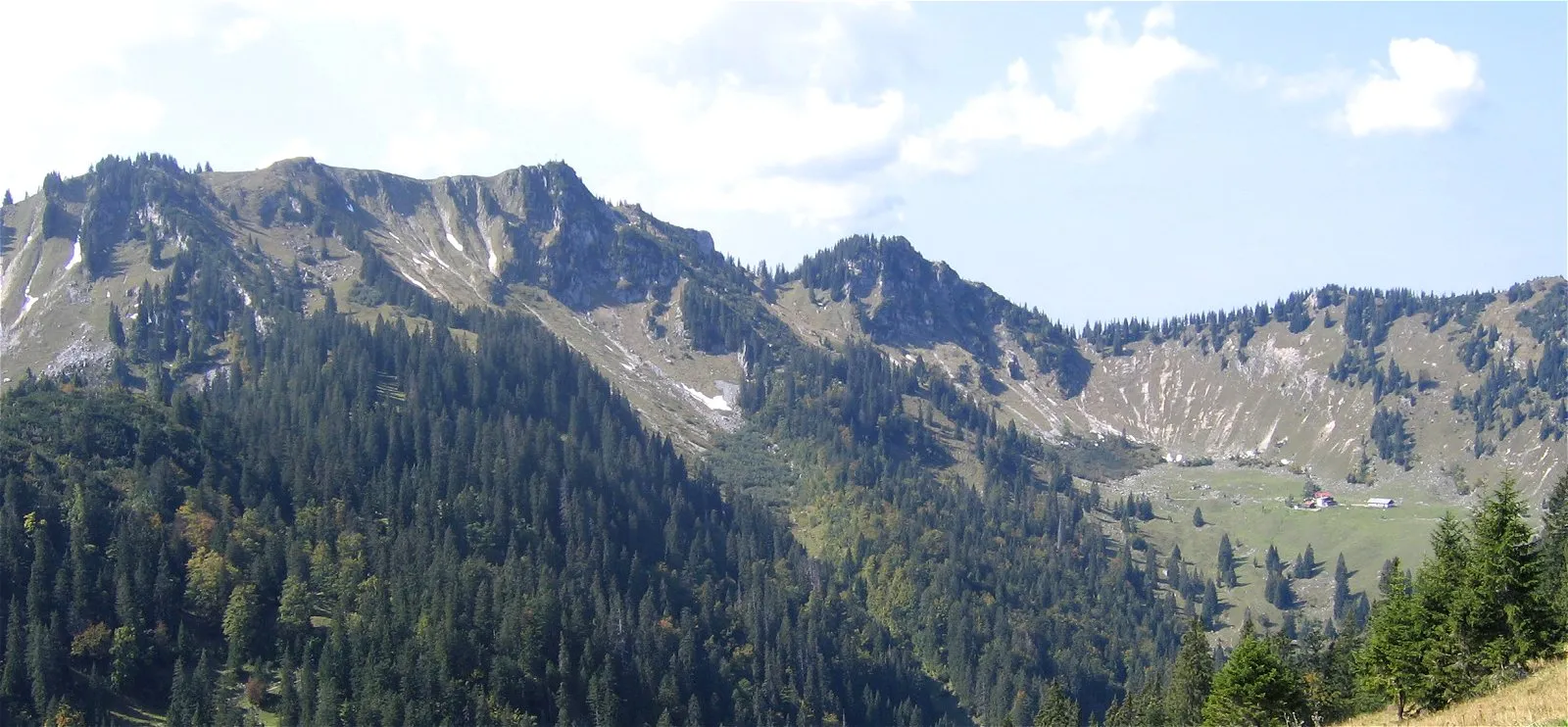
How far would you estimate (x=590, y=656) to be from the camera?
180 metres

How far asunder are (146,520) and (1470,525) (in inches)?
6340

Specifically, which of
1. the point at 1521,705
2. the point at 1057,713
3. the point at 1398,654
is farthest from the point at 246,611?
the point at 1521,705

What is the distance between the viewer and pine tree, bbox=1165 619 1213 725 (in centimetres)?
10450

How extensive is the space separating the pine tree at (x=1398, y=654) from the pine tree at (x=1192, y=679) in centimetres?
2594

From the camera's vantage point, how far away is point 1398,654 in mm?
71500

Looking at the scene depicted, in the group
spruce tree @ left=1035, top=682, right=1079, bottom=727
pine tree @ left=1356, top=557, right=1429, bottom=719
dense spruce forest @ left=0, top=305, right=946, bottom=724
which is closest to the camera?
pine tree @ left=1356, top=557, right=1429, bottom=719

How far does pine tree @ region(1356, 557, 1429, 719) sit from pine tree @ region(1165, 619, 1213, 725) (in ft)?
85.1

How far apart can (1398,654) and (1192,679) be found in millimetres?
35915

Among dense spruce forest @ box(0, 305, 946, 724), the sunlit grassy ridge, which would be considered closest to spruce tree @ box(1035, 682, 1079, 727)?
dense spruce forest @ box(0, 305, 946, 724)

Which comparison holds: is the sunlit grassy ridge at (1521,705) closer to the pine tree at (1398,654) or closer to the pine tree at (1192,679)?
the pine tree at (1398,654)

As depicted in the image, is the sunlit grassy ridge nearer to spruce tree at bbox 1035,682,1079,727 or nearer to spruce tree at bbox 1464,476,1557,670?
spruce tree at bbox 1464,476,1557,670

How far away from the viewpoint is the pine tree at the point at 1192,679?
10450 cm

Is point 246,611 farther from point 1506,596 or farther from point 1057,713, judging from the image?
point 1506,596

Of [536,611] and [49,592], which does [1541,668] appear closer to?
[536,611]
